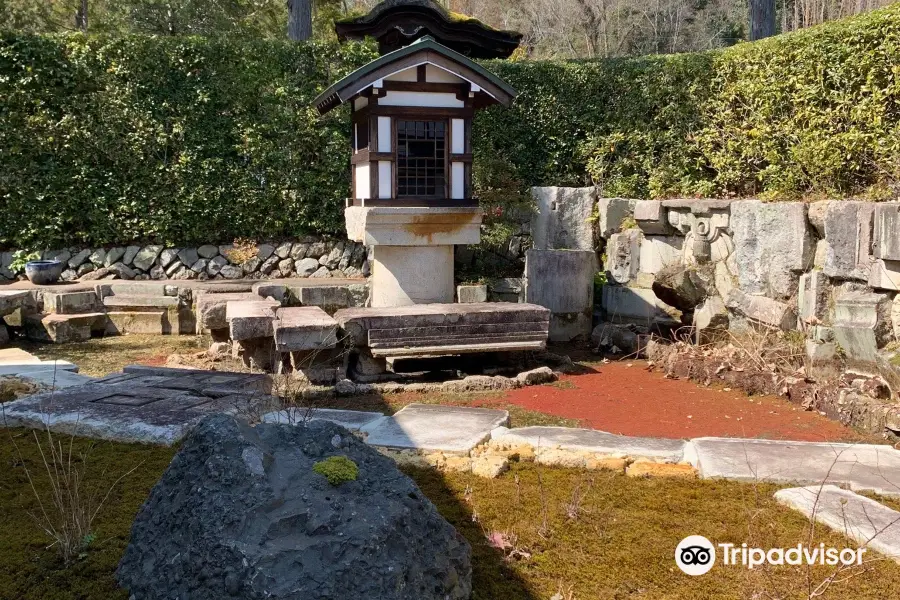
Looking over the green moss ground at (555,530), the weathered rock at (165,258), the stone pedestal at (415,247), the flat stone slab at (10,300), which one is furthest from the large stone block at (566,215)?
the green moss ground at (555,530)

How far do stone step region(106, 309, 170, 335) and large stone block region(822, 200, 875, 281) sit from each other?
27.5ft

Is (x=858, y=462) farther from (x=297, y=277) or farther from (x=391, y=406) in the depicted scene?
(x=297, y=277)

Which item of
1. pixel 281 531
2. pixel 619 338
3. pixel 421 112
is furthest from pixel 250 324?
pixel 281 531

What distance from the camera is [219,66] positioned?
12414mm

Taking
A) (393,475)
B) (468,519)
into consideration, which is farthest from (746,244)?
(393,475)

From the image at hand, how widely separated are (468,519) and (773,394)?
186 inches

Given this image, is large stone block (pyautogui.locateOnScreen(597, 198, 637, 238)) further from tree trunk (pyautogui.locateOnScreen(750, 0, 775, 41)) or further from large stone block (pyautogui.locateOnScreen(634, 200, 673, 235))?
tree trunk (pyautogui.locateOnScreen(750, 0, 775, 41))

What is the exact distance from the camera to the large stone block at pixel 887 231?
6.88 meters

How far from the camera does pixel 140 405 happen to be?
5090 millimetres

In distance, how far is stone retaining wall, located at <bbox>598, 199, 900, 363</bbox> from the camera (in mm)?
7137

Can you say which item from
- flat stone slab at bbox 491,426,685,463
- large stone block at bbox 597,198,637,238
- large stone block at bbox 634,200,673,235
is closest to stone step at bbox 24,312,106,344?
flat stone slab at bbox 491,426,685,463

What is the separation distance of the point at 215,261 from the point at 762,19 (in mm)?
11045

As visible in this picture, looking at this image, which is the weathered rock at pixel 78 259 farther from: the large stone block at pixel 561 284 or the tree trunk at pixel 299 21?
the large stone block at pixel 561 284

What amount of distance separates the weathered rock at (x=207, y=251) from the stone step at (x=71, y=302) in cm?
222
